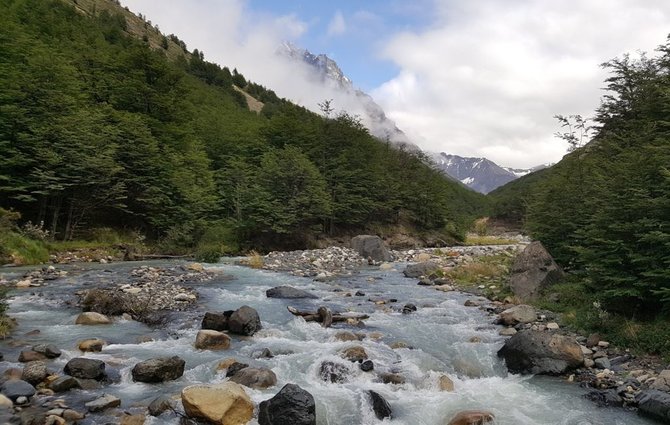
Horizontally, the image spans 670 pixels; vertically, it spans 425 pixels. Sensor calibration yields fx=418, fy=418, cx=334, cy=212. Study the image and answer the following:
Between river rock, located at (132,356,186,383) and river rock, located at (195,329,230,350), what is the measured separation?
1768mm

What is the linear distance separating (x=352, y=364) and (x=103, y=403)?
4881mm

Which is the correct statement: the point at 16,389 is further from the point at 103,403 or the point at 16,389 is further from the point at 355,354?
the point at 355,354

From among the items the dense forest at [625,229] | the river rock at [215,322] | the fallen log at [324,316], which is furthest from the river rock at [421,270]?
the river rock at [215,322]

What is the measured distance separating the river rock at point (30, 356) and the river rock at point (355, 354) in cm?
643

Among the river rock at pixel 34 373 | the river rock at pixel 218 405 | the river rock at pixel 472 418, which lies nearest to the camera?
the river rock at pixel 218 405

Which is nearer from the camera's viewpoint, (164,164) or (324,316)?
(324,316)

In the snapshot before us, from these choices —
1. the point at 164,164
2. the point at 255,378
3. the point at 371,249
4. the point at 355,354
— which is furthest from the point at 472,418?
the point at 164,164

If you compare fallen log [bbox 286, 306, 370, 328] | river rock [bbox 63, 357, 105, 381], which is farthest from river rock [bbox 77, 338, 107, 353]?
fallen log [bbox 286, 306, 370, 328]

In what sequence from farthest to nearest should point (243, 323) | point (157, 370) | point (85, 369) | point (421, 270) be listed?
1. point (421, 270)
2. point (243, 323)
3. point (157, 370)
4. point (85, 369)

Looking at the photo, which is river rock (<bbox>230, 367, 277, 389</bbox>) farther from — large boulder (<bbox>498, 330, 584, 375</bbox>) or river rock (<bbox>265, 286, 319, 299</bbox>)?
river rock (<bbox>265, 286, 319, 299</bbox>)

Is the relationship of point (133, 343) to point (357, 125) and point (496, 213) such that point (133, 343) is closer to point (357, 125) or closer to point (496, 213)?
point (357, 125)

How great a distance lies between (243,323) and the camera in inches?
458

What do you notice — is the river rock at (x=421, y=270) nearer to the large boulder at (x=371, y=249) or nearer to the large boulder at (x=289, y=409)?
the large boulder at (x=371, y=249)

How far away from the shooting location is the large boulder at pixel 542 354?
9.68m
